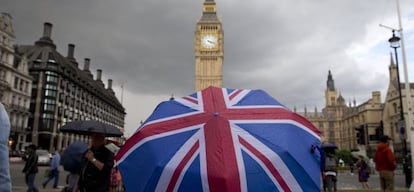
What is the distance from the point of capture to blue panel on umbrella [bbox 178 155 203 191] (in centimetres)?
278

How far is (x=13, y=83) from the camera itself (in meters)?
54.1

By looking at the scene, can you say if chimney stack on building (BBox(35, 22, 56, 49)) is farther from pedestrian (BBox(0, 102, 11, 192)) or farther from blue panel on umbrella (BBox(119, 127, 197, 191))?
pedestrian (BBox(0, 102, 11, 192))

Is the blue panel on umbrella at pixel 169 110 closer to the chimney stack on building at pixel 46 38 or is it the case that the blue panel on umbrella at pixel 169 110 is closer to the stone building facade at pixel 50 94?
the stone building facade at pixel 50 94

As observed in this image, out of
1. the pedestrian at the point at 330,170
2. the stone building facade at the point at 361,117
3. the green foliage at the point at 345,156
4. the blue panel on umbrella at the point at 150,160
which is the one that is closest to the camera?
the blue panel on umbrella at the point at 150,160

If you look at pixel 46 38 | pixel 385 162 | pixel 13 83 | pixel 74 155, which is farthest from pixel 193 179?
pixel 46 38

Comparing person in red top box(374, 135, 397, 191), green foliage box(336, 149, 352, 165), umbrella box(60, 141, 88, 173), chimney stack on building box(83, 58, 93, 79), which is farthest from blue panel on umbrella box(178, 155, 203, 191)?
chimney stack on building box(83, 58, 93, 79)

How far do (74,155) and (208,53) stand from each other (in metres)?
96.5

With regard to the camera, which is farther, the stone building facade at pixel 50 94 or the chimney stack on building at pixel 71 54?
the chimney stack on building at pixel 71 54

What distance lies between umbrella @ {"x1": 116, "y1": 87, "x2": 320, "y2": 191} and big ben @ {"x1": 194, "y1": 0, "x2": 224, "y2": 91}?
314ft

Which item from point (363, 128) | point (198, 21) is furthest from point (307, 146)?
point (198, 21)

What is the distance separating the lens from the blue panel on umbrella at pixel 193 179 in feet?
9.11

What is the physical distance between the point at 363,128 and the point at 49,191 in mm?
16301

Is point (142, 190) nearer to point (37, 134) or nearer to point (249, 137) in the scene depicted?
point (249, 137)

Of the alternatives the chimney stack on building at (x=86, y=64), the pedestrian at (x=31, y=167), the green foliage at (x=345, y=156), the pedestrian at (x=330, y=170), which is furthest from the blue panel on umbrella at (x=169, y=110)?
the chimney stack on building at (x=86, y=64)
